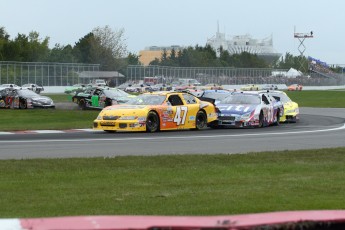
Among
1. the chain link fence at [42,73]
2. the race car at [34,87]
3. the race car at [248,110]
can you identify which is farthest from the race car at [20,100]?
the chain link fence at [42,73]

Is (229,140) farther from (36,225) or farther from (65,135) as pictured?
(36,225)

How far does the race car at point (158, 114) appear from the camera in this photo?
22.7 metres

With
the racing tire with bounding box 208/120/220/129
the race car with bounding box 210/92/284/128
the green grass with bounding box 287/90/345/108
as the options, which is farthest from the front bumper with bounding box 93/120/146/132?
the green grass with bounding box 287/90/345/108

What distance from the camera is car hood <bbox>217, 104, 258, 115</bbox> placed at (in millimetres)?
25781

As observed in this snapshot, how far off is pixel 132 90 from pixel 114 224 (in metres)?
74.9

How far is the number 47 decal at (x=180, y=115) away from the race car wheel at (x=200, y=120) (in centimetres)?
72

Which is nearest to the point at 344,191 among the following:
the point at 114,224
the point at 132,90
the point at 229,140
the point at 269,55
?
the point at 114,224

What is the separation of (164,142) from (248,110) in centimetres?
751

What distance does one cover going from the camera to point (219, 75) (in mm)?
108312

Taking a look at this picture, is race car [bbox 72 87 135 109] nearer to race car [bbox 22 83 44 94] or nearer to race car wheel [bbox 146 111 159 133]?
race car wheel [bbox 146 111 159 133]

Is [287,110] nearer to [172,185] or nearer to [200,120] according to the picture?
[200,120]

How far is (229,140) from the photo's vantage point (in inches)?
785

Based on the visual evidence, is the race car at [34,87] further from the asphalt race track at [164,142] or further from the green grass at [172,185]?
the green grass at [172,185]

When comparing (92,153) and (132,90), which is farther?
(132,90)
